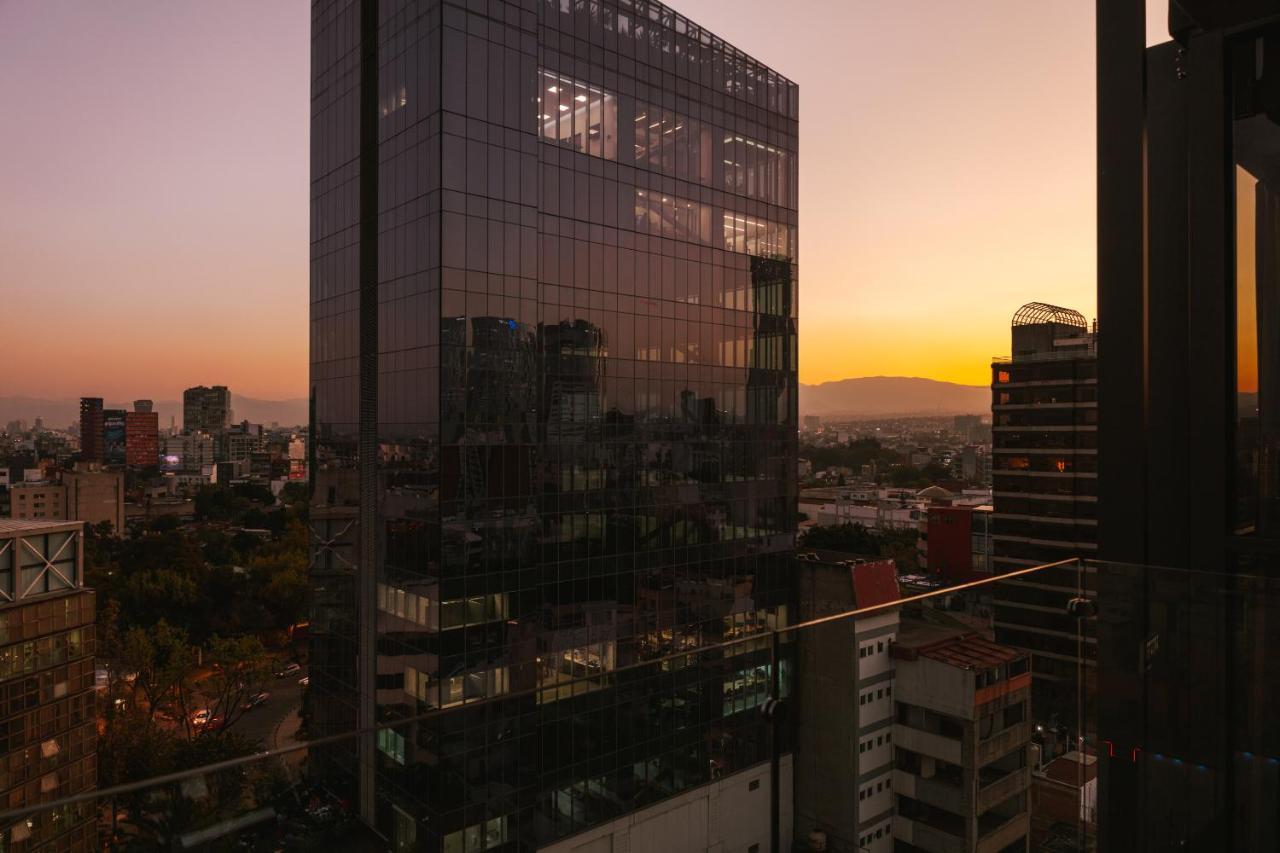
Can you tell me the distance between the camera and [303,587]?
3180 cm

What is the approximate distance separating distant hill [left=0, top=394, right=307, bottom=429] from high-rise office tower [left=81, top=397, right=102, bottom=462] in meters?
0.72

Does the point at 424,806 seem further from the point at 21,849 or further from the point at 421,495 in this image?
the point at 21,849

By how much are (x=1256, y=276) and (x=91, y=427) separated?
290ft

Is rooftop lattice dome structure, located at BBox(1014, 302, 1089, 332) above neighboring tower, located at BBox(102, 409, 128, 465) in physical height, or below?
above

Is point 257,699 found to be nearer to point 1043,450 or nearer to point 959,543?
point 959,543

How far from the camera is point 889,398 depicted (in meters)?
73.4

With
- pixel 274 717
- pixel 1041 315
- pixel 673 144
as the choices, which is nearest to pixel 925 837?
pixel 673 144

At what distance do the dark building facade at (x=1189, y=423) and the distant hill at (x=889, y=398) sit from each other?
68128mm

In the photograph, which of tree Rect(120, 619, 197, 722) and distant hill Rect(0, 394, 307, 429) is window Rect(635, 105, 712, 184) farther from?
distant hill Rect(0, 394, 307, 429)

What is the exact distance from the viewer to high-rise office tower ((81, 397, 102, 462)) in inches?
2721

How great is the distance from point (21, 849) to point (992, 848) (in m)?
2.95

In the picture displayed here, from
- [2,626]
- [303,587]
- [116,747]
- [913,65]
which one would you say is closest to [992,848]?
[2,626]

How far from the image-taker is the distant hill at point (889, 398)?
71125 millimetres

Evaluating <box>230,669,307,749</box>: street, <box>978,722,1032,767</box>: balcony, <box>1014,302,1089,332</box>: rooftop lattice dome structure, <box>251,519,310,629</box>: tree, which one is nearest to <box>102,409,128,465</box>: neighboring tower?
<box>251,519,310,629</box>: tree
